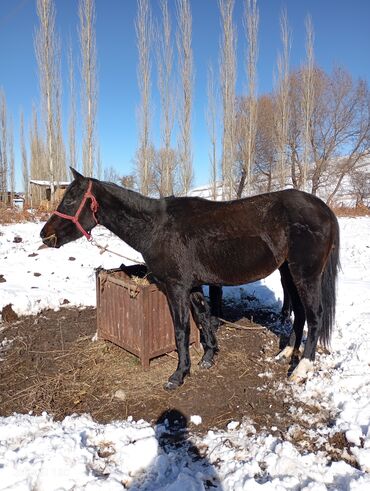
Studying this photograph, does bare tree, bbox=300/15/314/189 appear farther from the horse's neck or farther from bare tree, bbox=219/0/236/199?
the horse's neck

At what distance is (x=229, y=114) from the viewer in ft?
59.3

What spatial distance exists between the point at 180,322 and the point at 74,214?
4.95ft

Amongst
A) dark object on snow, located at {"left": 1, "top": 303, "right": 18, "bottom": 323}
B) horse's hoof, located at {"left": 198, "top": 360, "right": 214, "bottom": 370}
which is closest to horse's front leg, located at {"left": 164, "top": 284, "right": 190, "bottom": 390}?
horse's hoof, located at {"left": 198, "top": 360, "right": 214, "bottom": 370}

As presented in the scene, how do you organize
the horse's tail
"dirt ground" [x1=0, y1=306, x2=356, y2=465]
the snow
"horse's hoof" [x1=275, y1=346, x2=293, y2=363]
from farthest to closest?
1. "horse's hoof" [x1=275, y1=346, x2=293, y2=363]
2. the horse's tail
3. "dirt ground" [x1=0, y1=306, x2=356, y2=465]
4. the snow

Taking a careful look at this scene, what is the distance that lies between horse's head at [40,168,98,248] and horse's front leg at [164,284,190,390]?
1055 mm

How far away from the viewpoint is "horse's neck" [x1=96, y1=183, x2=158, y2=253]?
3322 millimetres

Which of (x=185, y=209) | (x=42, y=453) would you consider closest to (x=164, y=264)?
(x=185, y=209)

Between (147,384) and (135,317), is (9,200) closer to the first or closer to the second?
(135,317)

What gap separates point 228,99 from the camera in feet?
58.2

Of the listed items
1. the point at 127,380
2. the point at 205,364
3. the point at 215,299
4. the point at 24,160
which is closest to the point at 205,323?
the point at 205,364

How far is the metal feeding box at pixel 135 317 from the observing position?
3506 millimetres

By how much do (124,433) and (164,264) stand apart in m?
1.49

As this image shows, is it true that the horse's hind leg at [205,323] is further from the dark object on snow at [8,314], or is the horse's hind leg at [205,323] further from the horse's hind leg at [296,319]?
the dark object on snow at [8,314]

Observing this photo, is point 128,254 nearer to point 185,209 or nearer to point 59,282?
point 59,282
